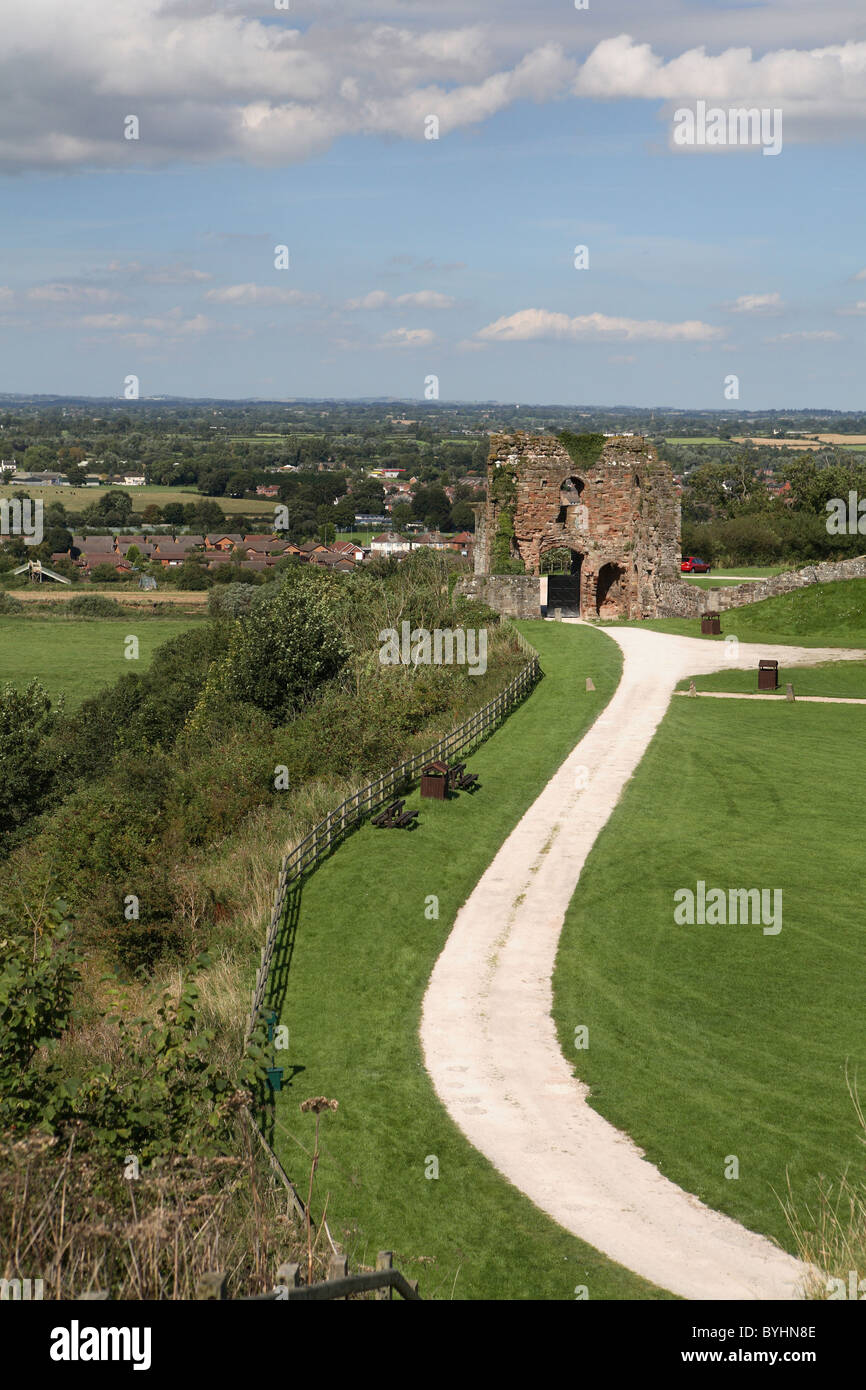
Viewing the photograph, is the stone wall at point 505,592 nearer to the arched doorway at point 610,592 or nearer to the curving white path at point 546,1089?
the arched doorway at point 610,592

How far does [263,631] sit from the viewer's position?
4103cm

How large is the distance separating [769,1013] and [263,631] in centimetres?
2646

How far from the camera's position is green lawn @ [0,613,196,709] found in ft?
243

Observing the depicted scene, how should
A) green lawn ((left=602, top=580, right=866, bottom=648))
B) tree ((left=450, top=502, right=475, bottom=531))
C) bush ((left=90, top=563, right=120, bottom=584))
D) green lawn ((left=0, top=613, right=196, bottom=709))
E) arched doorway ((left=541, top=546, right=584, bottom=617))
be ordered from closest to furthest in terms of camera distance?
green lawn ((left=602, top=580, right=866, bottom=648)) < arched doorway ((left=541, top=546, right=584, bottom=617)) < green lawn ((left=0, top=613, right=196, bottom=709)) < bush ((left=90, top=563, right=120, bottom=584)) < tree ((left=450, top=502, right=475, bottom=531))

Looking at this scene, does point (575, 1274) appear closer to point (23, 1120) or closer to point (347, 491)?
point (23, 1120)

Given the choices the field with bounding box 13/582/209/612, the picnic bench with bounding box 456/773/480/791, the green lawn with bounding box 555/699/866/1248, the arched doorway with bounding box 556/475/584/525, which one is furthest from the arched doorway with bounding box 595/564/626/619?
the field with bounding box 13/582/209/612

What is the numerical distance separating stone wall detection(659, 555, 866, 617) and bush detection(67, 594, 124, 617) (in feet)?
205

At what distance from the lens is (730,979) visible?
1878 cm

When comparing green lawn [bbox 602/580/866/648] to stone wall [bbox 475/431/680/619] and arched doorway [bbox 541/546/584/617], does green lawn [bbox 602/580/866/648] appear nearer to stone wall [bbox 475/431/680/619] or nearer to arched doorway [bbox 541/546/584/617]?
stone wall [bbox 475/431/680/619]

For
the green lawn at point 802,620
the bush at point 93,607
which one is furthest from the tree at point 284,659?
the bush at point 93,607

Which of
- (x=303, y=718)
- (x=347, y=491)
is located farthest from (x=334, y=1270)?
(x=347, y=491)

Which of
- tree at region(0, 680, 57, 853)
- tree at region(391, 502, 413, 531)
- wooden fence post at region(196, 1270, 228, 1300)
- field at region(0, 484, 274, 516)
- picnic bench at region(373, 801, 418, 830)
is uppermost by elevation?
field at region(0, 484, 274, 516)

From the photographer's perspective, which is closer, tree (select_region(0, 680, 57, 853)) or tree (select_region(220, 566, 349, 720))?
tree (select_region(220, 566, 349, 720))
